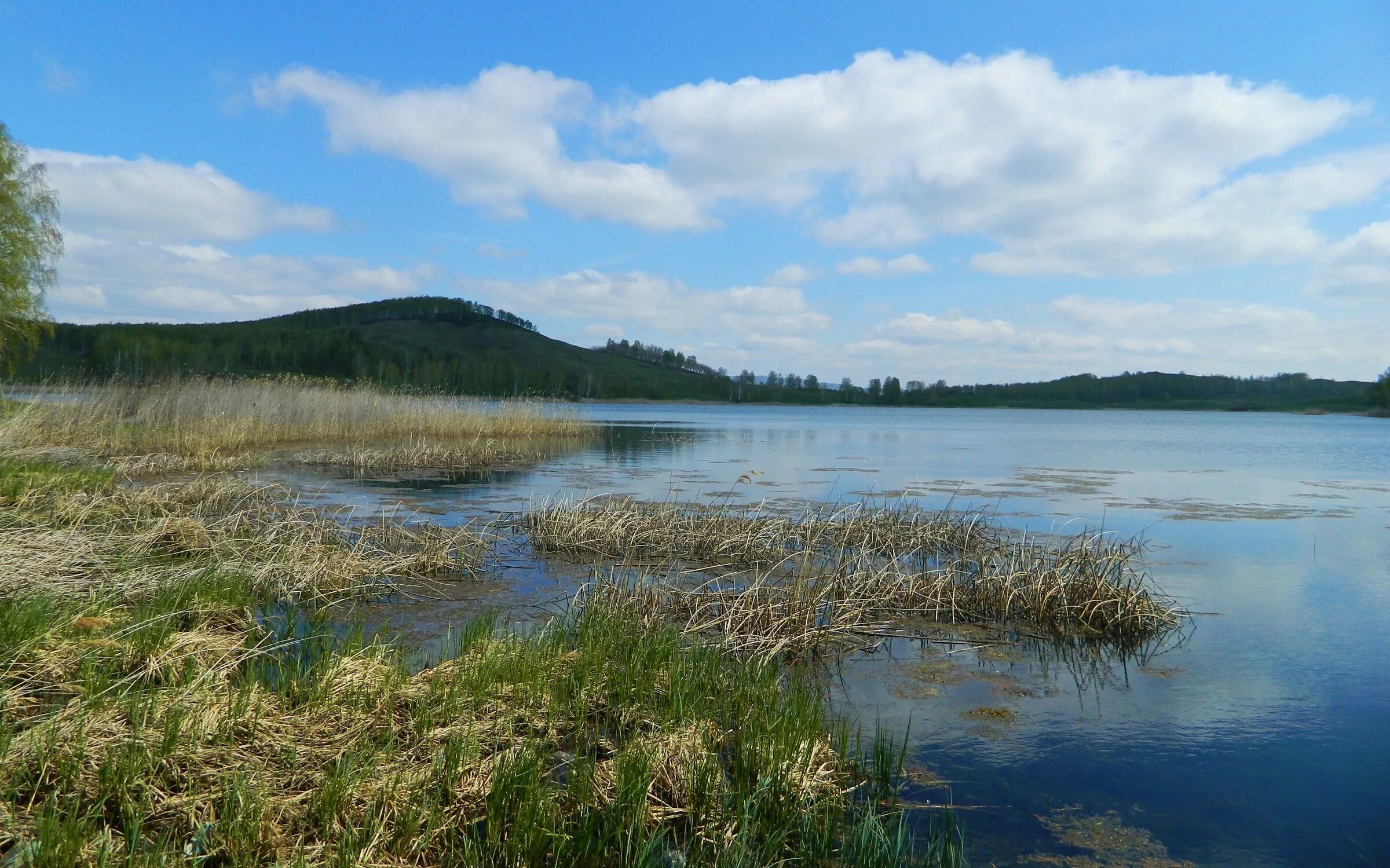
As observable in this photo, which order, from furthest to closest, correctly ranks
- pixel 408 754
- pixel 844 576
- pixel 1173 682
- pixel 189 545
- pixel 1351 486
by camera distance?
pixel 1351 486 → pixel 189 545 → pixel 844 576 → pixel 1173 682 → pixel 408 754

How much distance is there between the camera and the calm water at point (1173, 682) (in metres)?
4.33

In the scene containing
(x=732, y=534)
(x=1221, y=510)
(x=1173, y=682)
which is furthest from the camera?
(x=1221, y=510)

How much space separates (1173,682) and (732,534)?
17.8 feet

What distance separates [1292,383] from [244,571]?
145 m

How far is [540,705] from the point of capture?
486 centimetres

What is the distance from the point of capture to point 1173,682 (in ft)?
21.1

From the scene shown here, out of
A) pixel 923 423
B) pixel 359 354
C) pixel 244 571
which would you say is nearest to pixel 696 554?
pixel 244 571

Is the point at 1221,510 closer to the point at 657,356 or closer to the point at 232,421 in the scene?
the point at 232,421

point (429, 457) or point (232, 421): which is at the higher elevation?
point (232, 421)

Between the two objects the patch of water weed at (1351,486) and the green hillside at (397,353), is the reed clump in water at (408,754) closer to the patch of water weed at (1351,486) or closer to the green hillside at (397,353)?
the patch of water weed at (1351,486)

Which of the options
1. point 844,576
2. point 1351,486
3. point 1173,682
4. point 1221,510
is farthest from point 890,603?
point 1351,486

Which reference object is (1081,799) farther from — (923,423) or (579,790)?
(923,423)

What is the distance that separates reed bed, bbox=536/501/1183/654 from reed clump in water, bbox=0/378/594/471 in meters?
10.6

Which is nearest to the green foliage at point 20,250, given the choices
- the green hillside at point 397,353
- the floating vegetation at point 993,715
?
the green hillside at point 397,353
